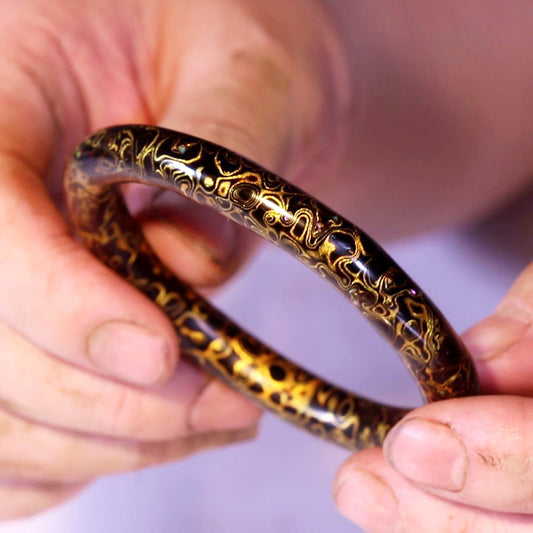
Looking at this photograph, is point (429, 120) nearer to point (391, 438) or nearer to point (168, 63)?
point (168, 63)

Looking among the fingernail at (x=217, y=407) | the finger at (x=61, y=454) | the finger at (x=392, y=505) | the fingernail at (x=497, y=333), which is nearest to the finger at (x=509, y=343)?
the fingernail at (x=497, y=333)

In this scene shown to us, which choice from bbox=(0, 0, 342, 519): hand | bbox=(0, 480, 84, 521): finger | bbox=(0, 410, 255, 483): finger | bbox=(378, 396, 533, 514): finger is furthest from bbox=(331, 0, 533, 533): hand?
bbox=(0, 480, 84, 521): finger

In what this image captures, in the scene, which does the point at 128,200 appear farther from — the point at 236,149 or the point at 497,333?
the point at 497,333

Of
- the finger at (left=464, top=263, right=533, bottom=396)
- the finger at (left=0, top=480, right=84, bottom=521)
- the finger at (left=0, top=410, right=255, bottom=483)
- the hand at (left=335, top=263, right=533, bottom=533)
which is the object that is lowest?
the finger at (left=0, top=480, right=84, bottom=521)

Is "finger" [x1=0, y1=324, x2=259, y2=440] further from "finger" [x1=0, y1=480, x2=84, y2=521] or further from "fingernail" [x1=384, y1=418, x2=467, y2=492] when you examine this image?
"fingernail" [x1=384, y1=418, x2=467, y2=492]

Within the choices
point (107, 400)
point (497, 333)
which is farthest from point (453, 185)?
point (107, 400)

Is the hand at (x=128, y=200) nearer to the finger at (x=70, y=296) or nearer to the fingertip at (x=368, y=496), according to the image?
the finger at (x=70, y=296)
